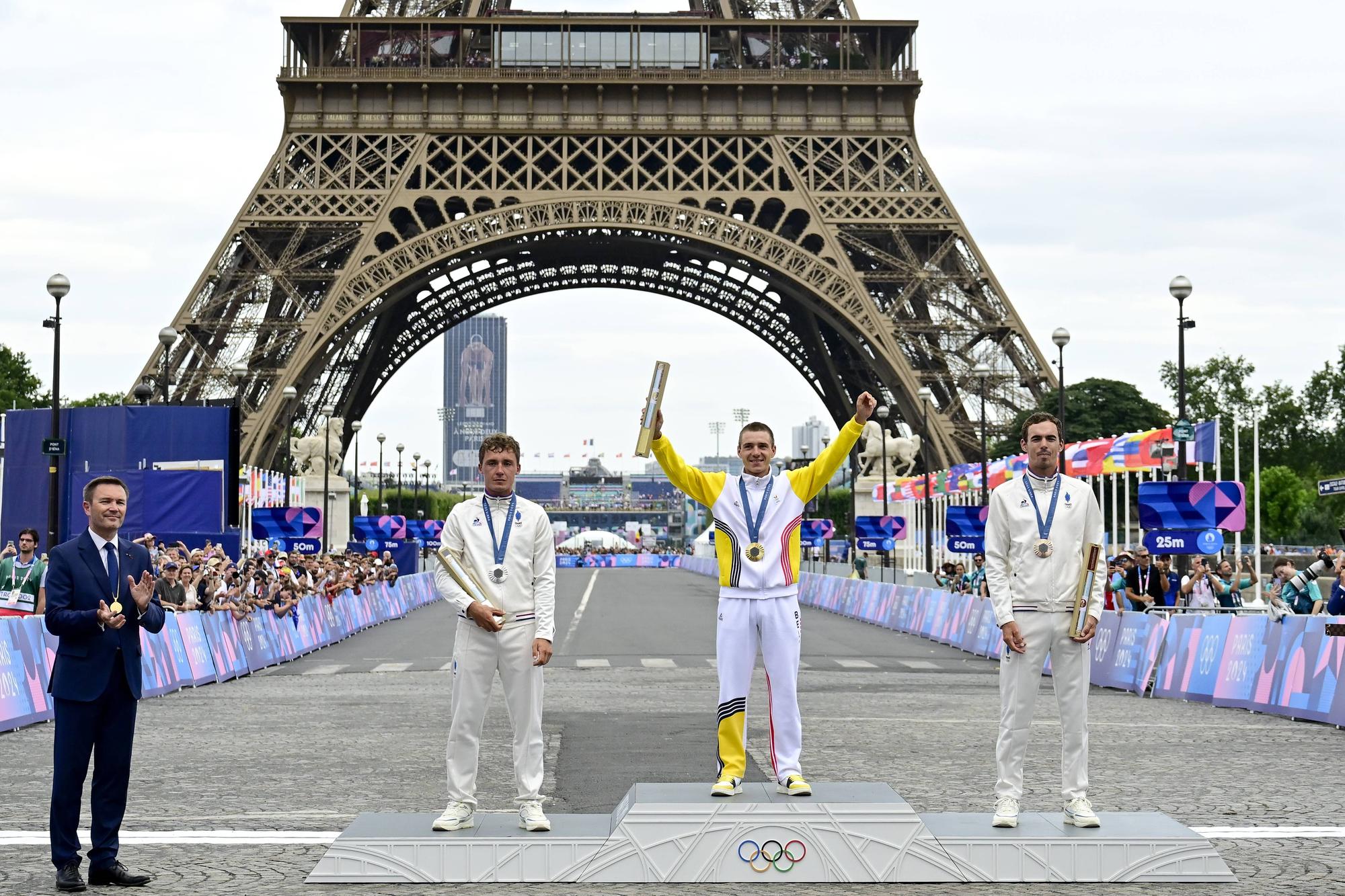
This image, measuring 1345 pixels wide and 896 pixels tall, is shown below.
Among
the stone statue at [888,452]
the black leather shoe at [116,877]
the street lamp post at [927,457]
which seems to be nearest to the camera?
the black leather shoe at [116,877]

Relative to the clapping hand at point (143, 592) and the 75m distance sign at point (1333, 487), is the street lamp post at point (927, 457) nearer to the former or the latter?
the 75m distance sign at point (1333, 487)

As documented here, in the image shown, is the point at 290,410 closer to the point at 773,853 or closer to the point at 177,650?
the point at 177,650

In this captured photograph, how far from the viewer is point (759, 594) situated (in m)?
8.42

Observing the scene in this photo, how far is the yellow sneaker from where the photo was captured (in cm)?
802

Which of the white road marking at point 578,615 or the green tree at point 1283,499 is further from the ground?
the green tree at point 1283,499

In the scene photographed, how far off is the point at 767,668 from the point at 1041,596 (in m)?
1.34

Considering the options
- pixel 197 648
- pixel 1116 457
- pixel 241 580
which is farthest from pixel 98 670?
pixel 1116 457

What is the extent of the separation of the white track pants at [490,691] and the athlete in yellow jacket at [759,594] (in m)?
0.87

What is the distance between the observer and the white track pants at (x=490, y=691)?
820cm

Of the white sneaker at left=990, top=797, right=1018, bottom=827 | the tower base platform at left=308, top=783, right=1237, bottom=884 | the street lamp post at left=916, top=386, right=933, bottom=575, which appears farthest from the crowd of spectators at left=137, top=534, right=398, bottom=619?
the street lamp post at left=916, top=386, right=933, bottom=575

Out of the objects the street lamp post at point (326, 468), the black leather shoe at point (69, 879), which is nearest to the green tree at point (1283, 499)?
the street lamp post at point (326, 468)

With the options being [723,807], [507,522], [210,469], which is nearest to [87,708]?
[507,522]

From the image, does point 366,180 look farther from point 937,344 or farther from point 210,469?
point 210,469

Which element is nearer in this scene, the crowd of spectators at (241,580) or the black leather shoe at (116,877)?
the black leather shoe at (116,877)
